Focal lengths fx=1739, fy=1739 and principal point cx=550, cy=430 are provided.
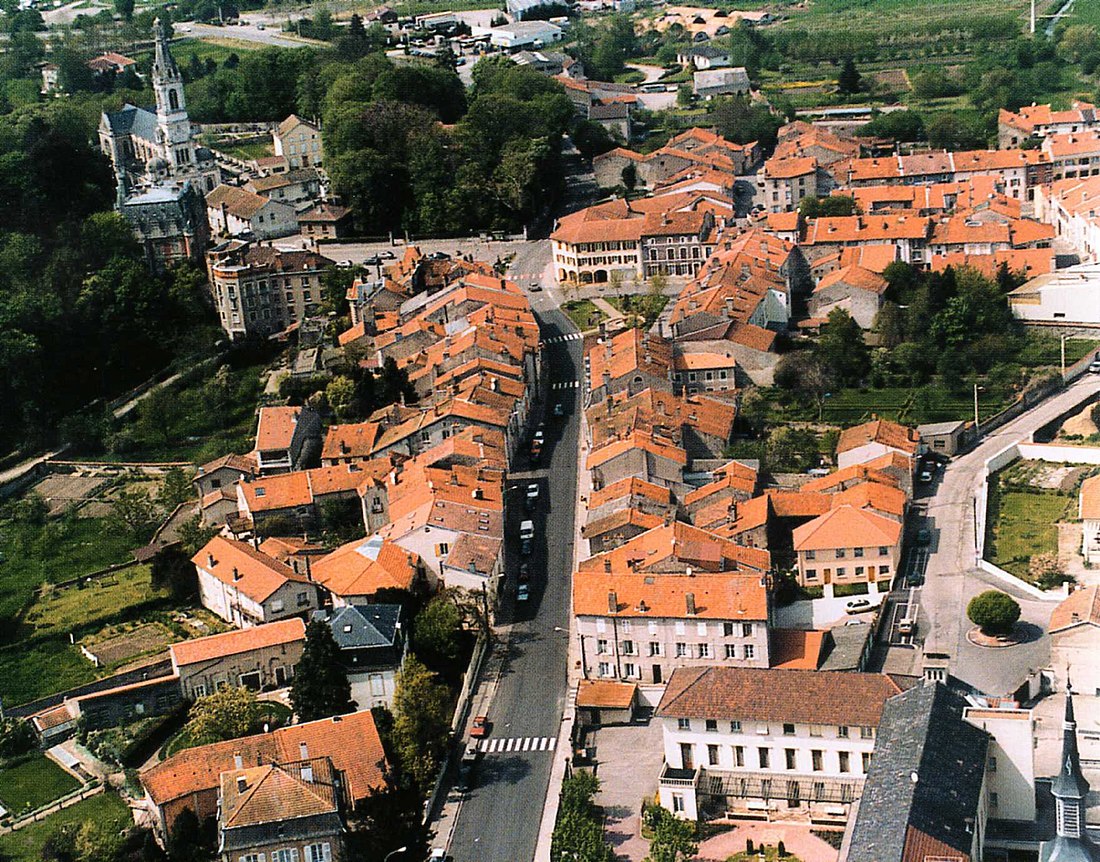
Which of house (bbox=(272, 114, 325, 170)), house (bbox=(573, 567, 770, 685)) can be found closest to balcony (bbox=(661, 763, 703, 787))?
house (bbox=(573, 567, 770, 685))

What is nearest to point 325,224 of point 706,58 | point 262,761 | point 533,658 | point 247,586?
point 247,586

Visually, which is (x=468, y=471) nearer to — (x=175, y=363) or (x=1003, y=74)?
(x=175, y=363)

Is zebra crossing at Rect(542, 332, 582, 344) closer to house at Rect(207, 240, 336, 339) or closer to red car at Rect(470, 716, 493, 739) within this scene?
house at Rect(207, 240, 336, 339)

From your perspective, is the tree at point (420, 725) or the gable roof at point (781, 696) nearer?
the gable roof at point (781, 696)

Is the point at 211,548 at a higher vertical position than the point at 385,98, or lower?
lower

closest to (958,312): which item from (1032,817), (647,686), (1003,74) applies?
(647,686)

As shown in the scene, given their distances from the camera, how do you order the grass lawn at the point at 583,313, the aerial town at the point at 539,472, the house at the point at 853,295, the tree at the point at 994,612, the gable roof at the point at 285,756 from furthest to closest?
the grass lawn at the point at 583,313 → the house at the point at 853,295 → the tree at the point at 994,612 → the gable roof at the point at 285,756 → the aerial town at the point at 539,472

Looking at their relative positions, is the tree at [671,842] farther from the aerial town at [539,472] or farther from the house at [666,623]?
the house at [666,623]

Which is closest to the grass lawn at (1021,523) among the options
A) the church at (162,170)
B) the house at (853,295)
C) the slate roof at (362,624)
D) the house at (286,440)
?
the house at (853,295)

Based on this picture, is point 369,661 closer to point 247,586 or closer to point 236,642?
point 236,642
